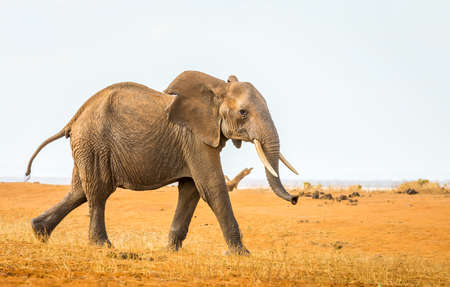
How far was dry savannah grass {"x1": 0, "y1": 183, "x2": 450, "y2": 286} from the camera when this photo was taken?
19.7ft

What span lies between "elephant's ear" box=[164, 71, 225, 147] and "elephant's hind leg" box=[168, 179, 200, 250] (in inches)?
39.8

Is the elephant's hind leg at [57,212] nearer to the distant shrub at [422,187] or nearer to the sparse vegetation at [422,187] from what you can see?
the sparse vegetation at [422,187]

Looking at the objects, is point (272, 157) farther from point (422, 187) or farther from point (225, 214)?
point (422, 187)

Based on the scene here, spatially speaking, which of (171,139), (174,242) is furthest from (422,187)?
(171,139)

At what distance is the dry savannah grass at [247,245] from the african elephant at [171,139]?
808 mm

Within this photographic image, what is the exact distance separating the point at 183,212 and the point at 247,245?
3842mm

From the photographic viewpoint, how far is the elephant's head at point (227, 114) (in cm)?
807

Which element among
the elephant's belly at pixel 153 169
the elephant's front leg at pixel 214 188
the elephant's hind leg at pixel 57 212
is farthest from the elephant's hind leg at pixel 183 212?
the elephant's hind leg at pixel 57 212

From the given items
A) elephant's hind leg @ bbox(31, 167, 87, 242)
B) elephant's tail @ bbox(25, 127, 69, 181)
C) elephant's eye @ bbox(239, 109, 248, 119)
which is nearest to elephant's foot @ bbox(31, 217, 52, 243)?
elephant's hind leg @ bbox(31, 167, 87, 242)

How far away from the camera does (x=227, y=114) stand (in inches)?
335

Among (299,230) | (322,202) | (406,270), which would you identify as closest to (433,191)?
(322,202)

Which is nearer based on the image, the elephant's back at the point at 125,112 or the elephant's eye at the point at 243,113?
the elephant's eye at the point at 243,113

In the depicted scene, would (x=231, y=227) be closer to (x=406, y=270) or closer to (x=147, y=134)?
(x=147, y=134)

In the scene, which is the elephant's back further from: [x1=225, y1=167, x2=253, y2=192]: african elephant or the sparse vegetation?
the sparse vegetation
